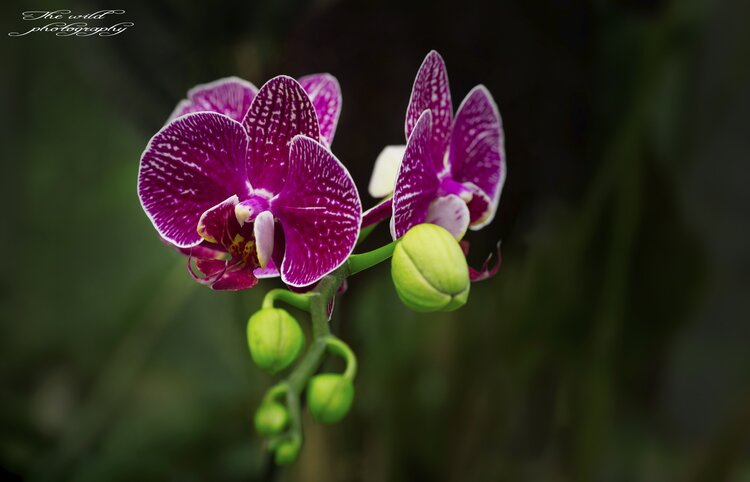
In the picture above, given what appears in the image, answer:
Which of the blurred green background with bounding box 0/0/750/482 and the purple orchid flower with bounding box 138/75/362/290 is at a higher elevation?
the purple orchid flower with bounding box 138/75/362/290

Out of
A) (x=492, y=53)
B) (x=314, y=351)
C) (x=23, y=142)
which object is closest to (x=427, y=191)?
(x=314, y=351)

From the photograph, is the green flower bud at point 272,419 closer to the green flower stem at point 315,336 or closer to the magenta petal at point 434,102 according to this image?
the green flower stem at point 315,336

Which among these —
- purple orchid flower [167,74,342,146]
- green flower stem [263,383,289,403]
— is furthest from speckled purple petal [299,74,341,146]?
green flower stem [263,383,289,403]

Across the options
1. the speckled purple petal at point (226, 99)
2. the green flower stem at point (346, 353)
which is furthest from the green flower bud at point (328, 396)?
the speckled purple petal at point (226, 99)

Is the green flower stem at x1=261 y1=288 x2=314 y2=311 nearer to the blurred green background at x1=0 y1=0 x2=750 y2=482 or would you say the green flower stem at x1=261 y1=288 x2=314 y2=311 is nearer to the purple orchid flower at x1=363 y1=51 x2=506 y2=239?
the purple orchid flower at x1=363 y1=51 x2=506 y2=239

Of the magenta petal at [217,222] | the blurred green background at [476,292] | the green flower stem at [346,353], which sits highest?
the magenta petal at [217,222]

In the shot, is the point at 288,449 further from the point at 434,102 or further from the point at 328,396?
the point at 434,102

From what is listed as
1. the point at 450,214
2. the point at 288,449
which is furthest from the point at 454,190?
the point at 288,449
